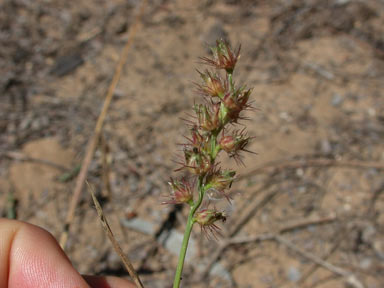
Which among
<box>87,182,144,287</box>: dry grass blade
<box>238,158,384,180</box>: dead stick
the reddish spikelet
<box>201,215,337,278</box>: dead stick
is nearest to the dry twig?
<box>201,215,337,278</box>: dead stick

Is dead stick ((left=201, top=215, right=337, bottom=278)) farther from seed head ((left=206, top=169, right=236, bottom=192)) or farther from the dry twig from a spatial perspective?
seed head ((left=206, top=169, right=236, bottom=192))

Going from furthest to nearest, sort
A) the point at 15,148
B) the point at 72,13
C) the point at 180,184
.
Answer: the point at 72,13 → the point at 15,148 → the point at 180,184

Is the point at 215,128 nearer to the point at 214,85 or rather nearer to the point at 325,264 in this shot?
the point at 214,85

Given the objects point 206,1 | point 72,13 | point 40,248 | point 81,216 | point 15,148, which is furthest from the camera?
point 206,1

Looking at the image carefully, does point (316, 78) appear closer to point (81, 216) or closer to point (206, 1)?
point (206, 1)

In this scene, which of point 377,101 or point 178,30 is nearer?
point 377,101

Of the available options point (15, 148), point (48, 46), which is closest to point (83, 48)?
point (48, 46)

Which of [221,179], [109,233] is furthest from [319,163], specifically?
[109,233]
